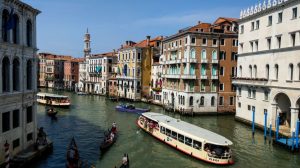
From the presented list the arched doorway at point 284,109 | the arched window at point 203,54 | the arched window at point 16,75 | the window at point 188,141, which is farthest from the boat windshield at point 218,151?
the arched window at point 203,54

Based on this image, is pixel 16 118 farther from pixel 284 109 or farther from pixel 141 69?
pixel 141 69

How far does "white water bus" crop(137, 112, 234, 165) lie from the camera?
774 inches

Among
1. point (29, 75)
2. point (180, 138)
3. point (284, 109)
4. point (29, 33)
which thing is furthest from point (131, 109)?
point (29, 33)

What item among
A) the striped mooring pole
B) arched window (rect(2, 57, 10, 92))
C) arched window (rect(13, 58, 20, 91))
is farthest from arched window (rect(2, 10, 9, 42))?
the striped mooring pole

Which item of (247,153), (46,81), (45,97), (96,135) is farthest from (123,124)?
(46,81)

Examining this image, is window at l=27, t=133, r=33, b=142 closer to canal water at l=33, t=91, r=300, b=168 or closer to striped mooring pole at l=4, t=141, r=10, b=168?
canal water at l=33, t=91, r=300, b=168

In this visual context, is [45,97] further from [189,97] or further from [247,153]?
[247,153]

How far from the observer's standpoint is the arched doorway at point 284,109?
2836 cm

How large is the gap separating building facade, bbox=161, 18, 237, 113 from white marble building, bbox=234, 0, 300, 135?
5.85m

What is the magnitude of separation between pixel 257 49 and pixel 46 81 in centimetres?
8156

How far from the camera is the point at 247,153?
2234 cm

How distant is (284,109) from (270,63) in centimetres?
439

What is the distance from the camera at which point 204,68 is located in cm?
4088

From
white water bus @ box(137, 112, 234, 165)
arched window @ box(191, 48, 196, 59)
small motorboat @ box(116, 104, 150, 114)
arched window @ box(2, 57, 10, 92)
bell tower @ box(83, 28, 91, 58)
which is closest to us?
arched window @ box(2, 57, 10, 92)
